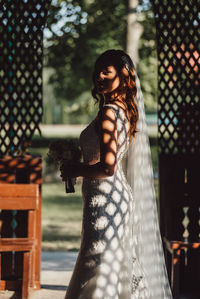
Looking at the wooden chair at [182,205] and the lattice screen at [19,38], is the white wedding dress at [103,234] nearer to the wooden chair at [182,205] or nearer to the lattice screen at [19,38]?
the wooden chair at [182,205]

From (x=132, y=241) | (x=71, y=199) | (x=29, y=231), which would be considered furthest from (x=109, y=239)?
(x=71, y=199)

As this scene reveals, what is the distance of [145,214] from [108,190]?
0.56m

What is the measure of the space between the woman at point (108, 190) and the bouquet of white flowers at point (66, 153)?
6.1 inches

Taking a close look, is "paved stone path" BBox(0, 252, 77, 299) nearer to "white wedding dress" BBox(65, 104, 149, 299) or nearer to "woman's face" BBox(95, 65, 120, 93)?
"white wedding dress" BBox(65, 104, 149, 299)

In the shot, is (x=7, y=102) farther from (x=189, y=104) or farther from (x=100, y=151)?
(x=100, y=151)

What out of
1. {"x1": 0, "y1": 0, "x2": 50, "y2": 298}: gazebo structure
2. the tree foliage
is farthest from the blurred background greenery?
{"x1": 0, "y1": 0, "x2": 50, "y2": 298}: gazebo structure

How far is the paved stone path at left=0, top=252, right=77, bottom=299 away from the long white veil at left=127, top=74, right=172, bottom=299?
54.6 inches

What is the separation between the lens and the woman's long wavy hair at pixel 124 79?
10.5ft

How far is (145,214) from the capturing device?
3.77 meters

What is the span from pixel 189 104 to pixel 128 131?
82.8 inches

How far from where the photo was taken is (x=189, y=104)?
17.1 ft

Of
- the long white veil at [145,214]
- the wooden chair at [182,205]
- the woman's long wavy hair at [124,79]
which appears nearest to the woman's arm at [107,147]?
the woman's long wavy hair at [124,79]

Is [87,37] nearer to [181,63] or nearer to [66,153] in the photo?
[181,63]

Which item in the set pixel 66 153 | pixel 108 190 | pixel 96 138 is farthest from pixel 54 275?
pixel 96 138
